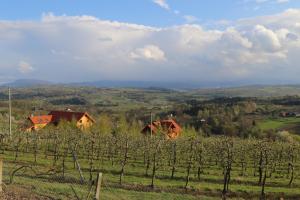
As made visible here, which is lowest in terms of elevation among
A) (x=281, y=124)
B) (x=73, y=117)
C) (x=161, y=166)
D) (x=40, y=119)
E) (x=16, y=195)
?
(x=281, y=124)

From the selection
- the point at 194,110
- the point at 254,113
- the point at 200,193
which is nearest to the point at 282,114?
the point at 254,113

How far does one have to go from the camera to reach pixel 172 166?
41688 mm

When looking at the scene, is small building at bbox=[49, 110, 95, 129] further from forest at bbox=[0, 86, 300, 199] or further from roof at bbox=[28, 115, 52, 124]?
forest at bbox=[0, 86, 300, 199]

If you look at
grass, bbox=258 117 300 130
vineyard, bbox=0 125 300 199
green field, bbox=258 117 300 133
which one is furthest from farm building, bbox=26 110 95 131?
A: green field, bbox=258 117 300 133

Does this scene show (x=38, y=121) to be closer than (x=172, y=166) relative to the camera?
No

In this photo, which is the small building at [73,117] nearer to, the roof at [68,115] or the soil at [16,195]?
the roof at [68,115]

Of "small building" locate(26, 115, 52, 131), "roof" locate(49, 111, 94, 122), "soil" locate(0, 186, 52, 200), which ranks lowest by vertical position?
"small building" locate(26, 115, 52, 131)

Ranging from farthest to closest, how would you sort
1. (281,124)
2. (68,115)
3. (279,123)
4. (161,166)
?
(279,123)
(68,115)
(281,124)
(161,166)

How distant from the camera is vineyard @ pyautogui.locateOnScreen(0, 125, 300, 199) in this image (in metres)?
29.7

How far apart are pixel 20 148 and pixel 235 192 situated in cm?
3145

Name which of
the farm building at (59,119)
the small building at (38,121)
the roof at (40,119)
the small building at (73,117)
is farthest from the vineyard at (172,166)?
the small building at (73,117)

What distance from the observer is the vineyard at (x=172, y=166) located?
29.7 m

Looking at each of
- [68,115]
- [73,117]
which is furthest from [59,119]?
[73,117]

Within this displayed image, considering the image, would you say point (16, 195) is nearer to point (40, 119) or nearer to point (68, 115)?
point (40, 119)
